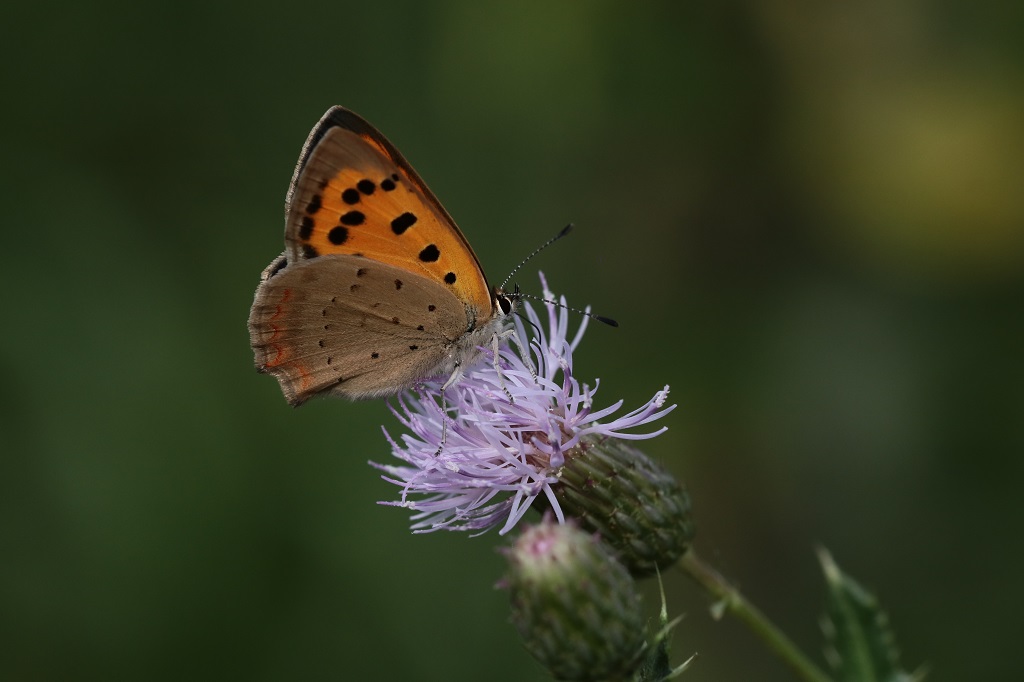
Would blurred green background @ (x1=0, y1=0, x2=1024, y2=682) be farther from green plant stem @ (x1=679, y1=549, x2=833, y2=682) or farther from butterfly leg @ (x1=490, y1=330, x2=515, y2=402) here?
green plant stem @ (x1=679, y1=549, x2=833, y2=682)

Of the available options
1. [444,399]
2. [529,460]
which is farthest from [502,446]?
[444,399]

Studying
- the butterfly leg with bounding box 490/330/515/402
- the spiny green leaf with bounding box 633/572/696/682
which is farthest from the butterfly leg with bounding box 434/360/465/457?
the spiny green leaf with bounding box 633/572/696/682

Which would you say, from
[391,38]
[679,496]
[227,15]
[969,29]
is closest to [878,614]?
[679,496]

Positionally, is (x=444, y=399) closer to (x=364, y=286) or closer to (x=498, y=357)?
(x=498, y=357)

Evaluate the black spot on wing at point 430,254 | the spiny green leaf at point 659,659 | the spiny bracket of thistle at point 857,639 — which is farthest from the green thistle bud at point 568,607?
the black spot on wing at point 430,254

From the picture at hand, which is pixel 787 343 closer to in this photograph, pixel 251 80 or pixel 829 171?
pixel 829 171

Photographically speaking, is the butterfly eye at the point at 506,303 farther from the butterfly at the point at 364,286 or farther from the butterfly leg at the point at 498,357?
the butterfly leg at the point at 498,357
